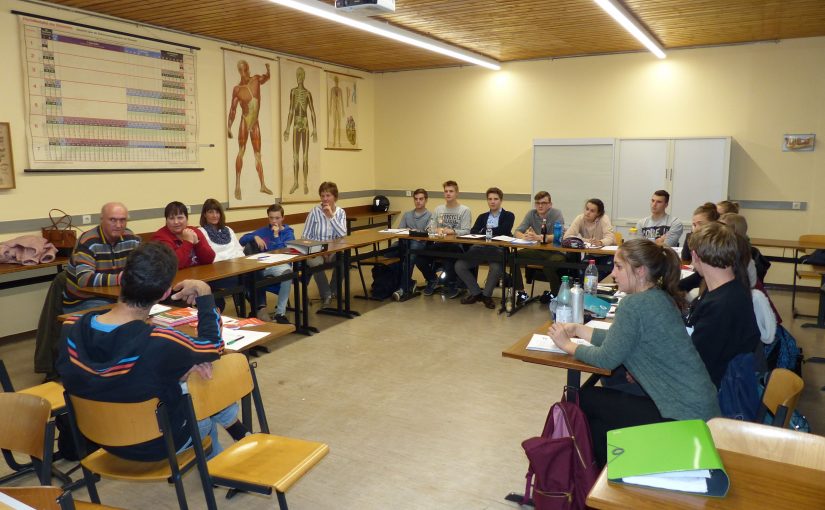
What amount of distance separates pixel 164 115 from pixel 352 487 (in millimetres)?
4919

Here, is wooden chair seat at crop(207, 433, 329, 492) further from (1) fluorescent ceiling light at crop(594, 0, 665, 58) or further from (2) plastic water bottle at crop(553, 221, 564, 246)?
(2) plastic water bottle at crop(553, 221, 564, 246)

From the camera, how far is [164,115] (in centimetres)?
653

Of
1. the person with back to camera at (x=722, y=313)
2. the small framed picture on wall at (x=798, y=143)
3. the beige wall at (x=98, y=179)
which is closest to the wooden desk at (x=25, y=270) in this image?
the beige wall at (x=98, y=179)

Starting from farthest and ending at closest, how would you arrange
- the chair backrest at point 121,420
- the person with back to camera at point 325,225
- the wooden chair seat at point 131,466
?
the person with back to camera at point 325,225 < the wooden chair seat at point 131,466 < the chair backrest at point 121,420

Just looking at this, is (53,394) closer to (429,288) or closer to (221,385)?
(221,385)

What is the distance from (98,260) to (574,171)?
5854mm

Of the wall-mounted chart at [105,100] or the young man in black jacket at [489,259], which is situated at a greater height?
the wall-mounted chart at [105,100]

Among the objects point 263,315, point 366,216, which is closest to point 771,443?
point 263,315

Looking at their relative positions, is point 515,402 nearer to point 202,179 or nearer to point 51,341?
point 51,341

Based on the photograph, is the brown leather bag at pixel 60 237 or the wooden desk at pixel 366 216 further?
the wooden desk at pixel 366 216

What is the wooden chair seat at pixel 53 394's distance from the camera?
279 centimetres

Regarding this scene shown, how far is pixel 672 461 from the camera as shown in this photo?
1.49 meters

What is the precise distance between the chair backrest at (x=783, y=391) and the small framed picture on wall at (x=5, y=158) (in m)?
5.66

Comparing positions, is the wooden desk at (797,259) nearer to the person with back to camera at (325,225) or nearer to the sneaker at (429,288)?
the sneaker at (429,288)
